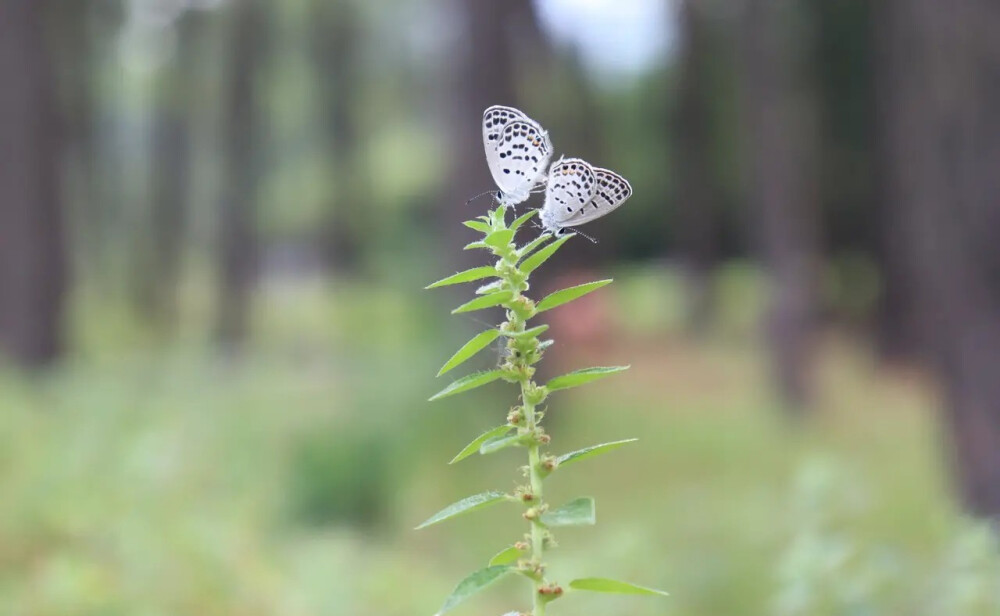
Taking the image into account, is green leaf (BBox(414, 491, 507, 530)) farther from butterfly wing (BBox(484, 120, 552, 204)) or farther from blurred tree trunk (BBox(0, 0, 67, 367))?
blurred tree trunk (BBox(0, 0, 67, 367))

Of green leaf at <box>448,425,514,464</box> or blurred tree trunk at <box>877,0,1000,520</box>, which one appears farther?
blurred tree trunk at <box>877,0,1000,520</box>

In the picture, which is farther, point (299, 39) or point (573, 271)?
point (299, 39)

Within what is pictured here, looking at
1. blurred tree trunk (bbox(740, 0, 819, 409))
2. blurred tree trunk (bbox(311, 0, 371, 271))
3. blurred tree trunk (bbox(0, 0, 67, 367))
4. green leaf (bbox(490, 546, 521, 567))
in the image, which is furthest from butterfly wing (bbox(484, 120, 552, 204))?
blurred tree trunk (bbox(311, 0, 371, 271))

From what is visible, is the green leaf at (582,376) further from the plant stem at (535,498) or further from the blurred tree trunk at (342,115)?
the blurred tree trunk at (342,115)

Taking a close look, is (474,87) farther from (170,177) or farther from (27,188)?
(170,177)

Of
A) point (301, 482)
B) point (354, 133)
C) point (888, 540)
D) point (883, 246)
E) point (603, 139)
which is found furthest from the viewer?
point (354, 133)

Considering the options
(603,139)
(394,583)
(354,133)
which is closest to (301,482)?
(394,583)

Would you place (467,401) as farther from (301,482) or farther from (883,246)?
(883,246)
